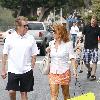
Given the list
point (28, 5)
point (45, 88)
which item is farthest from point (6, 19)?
point (45, 88)

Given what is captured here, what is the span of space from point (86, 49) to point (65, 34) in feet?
16.7

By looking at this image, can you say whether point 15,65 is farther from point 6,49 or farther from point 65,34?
point 65,34

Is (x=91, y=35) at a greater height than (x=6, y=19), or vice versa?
(x=6, y=19)

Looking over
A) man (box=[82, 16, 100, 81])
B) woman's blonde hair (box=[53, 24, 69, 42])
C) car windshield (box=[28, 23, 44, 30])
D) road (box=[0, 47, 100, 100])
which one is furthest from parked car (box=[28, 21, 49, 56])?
woman's blonde hair (box=[53, 24, 69, 42])

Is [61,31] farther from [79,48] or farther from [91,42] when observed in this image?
[79,48]

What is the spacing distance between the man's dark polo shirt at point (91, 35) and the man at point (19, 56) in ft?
17.0

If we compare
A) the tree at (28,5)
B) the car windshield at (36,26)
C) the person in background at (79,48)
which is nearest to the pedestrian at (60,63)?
the person in background at (79,48)

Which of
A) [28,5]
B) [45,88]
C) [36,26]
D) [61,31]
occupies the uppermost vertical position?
[28,5]

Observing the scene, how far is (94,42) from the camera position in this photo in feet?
41.8

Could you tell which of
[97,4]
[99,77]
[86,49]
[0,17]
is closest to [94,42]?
[86,49]

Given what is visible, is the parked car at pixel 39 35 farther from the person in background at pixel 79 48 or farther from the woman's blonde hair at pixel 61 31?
the woman's blonde hair at pixel 61 31

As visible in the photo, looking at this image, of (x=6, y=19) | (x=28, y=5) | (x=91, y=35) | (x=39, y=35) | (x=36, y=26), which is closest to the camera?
(x=91, y=35)

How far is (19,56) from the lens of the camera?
24.8ft

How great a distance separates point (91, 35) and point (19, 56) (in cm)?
540
